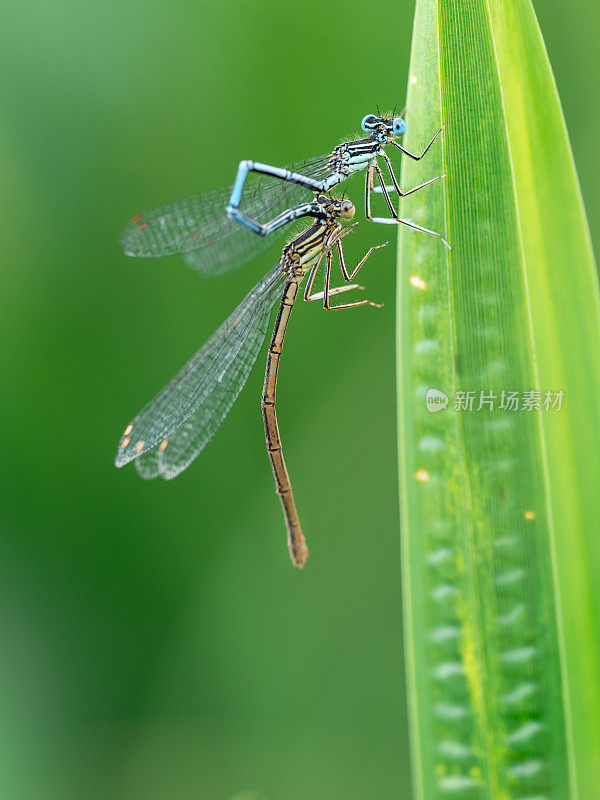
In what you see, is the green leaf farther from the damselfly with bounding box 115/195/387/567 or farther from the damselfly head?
the damselfly with bounding box 115/195/387/567

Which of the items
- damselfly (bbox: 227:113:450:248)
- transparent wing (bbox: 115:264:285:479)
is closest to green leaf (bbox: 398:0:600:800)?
damselfly (bbox: 227:113:450:248)

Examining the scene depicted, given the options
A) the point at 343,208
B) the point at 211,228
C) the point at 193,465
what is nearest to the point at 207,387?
the point at 193,465

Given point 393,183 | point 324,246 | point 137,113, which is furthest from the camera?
point 137,113

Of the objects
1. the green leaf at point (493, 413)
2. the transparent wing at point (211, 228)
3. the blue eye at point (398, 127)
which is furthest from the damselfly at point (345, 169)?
the green leaf at point (493, 413)

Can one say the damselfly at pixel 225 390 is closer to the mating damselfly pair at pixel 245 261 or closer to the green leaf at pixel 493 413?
the mating damselfly pair at pixel 245 261

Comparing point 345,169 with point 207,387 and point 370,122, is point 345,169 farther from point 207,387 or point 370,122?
point 207,387

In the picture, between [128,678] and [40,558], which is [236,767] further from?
[40,558]

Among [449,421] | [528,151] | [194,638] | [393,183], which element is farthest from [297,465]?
[528,151]
